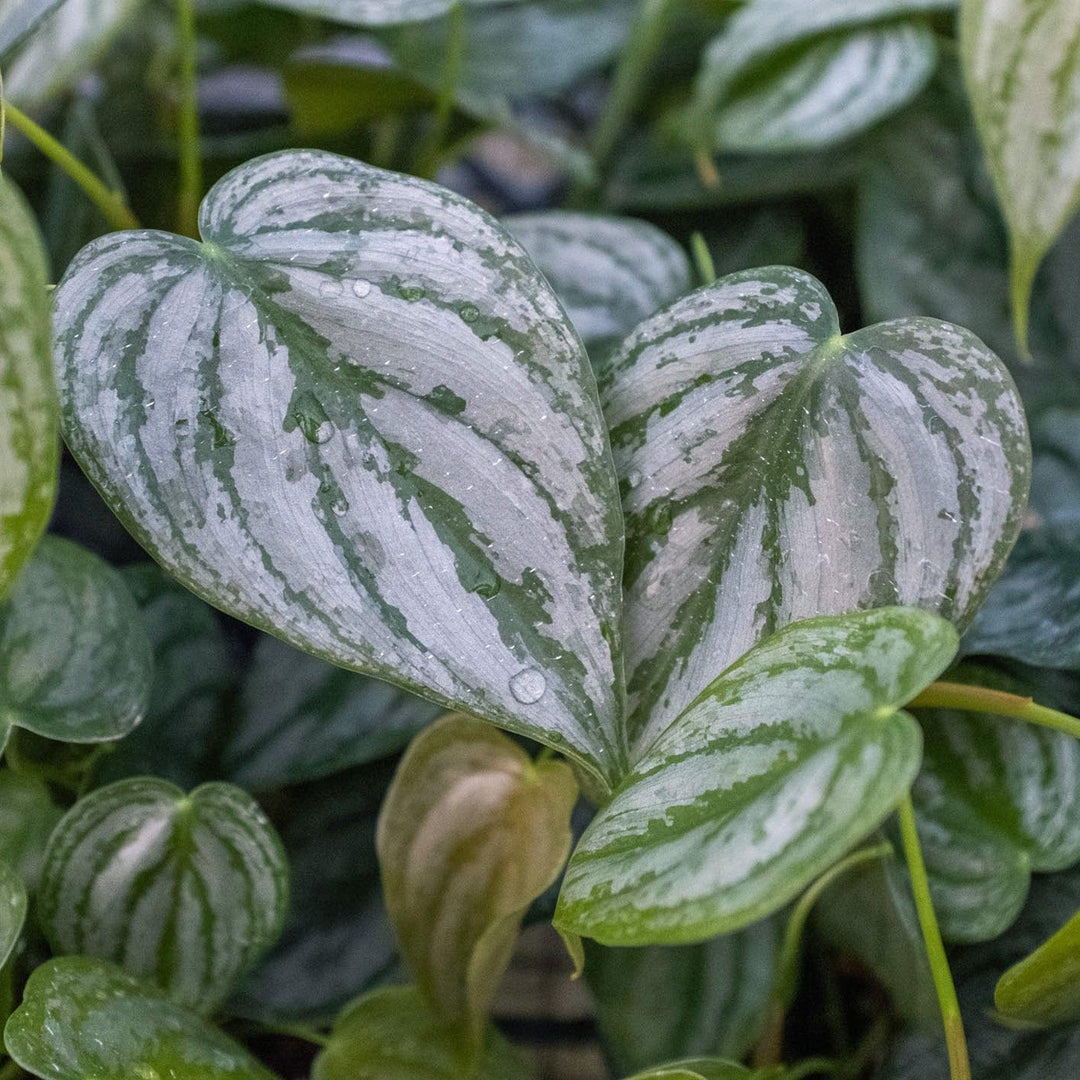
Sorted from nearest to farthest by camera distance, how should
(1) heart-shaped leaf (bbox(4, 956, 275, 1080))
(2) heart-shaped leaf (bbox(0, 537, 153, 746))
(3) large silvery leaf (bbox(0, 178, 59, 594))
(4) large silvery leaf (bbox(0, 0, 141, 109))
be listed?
(3) large silvery leaf (bbox(0, 178, 59, 594))
(1) heart-shaped leaf (bbox(4, 956, 275, 1080))
(2) heart-shaped leaf (bbox(0, 537, 153, 746))
(4) large silvery leaf (bbox(0, 0, 141, 109))

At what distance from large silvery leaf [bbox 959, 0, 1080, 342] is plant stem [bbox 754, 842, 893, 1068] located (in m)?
0.36

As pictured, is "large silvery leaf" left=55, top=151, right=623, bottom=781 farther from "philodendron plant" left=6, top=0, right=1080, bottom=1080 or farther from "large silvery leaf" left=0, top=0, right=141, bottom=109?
"large silvery leaf" left=0, top=0, right=141, bottom=109

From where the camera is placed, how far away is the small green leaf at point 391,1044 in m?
0.54

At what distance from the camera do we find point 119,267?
413 mm

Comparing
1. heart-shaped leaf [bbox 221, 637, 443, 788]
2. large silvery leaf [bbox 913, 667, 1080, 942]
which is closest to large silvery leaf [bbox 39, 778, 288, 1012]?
heart-shaped leaf [bbox 221, 637, 443, 788]

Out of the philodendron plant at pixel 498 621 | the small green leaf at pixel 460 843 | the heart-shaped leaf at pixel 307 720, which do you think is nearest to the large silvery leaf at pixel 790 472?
the philodendron plant at pixel 498 621

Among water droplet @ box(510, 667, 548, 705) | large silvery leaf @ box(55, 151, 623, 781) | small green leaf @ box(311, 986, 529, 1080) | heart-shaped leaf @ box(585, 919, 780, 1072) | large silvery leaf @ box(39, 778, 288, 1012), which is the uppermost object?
large silvery leaf @ box(55, 151, 623, 781)

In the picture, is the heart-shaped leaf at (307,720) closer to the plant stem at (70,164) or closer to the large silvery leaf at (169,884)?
the large silvery leaf at (169,884)

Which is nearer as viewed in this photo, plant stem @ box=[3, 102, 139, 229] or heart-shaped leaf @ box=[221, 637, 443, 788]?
plant stem @ box=[3, 102, 139, 229]

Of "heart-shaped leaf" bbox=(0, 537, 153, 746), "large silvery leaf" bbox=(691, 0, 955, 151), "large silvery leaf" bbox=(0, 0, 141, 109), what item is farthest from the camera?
"large silvery leaf" bbox=(691, 0, 955, 151)

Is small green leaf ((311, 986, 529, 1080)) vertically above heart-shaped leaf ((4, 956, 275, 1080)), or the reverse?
heart-shaped leaf ((4, 956, 275, 1080))

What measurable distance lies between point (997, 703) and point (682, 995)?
1.10 ft

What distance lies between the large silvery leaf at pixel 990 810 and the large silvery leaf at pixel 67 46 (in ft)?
2.10

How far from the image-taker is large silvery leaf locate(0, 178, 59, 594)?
0.94 feet
